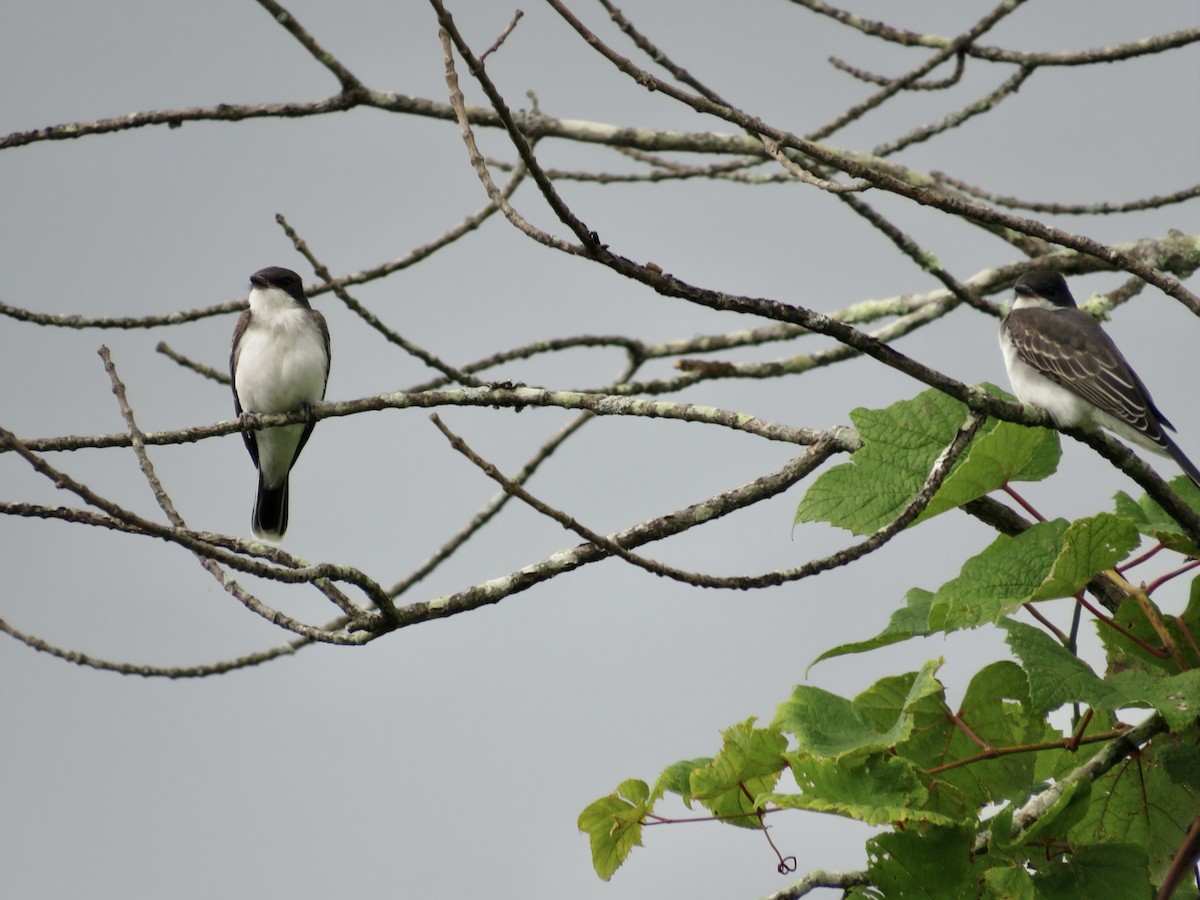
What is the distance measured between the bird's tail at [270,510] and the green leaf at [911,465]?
6.06m

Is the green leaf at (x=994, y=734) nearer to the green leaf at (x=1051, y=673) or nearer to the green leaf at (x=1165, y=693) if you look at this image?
the green leaf at (x=1051, y=673)

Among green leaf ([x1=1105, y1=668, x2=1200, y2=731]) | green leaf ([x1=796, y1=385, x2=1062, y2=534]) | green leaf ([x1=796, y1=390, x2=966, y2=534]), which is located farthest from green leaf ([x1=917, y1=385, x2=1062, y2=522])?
green leaf ([x1=1105, y1=668, x2=1200, y2=731])

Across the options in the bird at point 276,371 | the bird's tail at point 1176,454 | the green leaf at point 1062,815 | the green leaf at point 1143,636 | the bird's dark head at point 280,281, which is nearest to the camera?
the green leaf at point 1062,815

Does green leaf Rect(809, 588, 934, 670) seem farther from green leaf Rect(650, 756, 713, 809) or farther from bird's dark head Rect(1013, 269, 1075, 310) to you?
bird's dark head Rect(1013, 269, 1075, 310)

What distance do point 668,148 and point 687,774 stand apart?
188 inches

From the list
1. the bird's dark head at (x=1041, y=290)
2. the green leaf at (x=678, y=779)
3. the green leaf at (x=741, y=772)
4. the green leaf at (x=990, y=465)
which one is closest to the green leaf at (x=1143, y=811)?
the green leaf at (x=990, y=465)

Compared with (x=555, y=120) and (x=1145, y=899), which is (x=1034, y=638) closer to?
(x=1145, y=899)

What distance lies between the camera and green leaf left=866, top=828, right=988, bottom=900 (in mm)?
2641

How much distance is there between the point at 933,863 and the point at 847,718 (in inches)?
13.9

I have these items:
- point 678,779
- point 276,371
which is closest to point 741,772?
point 678,779

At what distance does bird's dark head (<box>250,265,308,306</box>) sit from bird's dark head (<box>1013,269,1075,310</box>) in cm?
435

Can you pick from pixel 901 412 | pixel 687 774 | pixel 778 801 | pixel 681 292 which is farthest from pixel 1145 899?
pixel 681 292

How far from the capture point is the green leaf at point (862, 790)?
101 inches

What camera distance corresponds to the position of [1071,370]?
6.28 m
